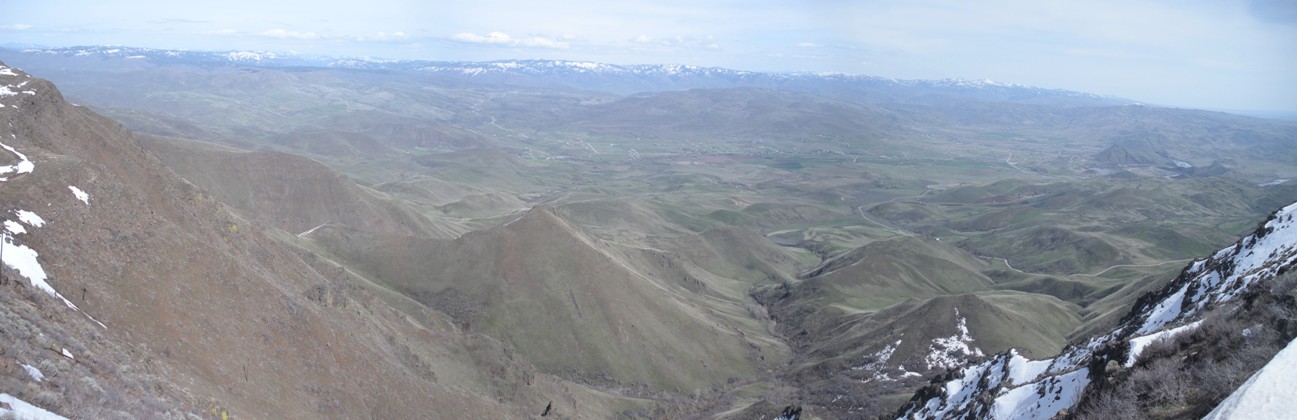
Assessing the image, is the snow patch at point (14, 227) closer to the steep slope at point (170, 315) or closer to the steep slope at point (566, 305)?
the steep slope at point (170, 315)

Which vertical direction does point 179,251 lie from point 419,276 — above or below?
above

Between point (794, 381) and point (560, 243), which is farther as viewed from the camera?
point (560, 243)

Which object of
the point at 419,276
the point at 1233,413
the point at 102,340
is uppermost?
the point at 1233,413

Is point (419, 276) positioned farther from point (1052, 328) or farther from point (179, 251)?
point (1052, 328)

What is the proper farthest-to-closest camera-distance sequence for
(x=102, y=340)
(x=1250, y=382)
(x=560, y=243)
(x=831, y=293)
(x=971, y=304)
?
(x=831, y=293)
(x=560, y=243)
(x=971, y=304)
(x=102, y=340)
(x=1250, y=382)

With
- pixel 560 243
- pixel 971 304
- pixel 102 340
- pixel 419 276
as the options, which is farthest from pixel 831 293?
pixel 102 340

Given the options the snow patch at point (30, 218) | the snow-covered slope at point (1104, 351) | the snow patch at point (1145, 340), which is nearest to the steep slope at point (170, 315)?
the snow patch at point (30, 218)

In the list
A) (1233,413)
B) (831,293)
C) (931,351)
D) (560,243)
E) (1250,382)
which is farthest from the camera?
(831,293)
